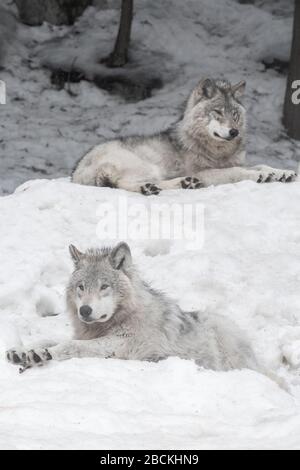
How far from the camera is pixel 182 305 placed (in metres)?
8.23

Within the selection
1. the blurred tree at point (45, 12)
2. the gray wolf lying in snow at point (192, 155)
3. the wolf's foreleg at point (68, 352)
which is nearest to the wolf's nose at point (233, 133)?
the gray wolf lying in snow at point (192, 155)

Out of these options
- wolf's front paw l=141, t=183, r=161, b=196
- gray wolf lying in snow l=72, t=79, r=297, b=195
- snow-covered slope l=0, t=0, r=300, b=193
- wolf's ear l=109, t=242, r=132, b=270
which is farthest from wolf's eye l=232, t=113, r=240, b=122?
wolf's ear l=109, t=242, r=132, b=270

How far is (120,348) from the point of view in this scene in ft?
21.5

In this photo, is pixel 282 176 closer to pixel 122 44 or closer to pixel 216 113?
pixel 216 113

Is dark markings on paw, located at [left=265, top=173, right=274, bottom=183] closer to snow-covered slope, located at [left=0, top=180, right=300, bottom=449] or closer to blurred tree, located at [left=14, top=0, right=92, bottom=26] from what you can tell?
snow-covered slope, located at [left=0, top=180, right=300, bottom=449]

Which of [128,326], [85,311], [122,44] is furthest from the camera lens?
[122,44]

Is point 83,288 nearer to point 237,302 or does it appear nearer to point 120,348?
point 120,348

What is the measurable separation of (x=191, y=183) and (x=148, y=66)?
603cm

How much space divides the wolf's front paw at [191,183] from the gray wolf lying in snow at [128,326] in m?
3.68

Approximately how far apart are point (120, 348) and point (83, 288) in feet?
1.61

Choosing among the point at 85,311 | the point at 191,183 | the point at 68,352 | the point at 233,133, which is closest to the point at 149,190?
the point at 191,183

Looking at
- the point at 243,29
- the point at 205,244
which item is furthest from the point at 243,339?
the point at 243,29

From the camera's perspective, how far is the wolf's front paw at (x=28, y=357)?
6.37m

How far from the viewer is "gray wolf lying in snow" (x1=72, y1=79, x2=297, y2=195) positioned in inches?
421
